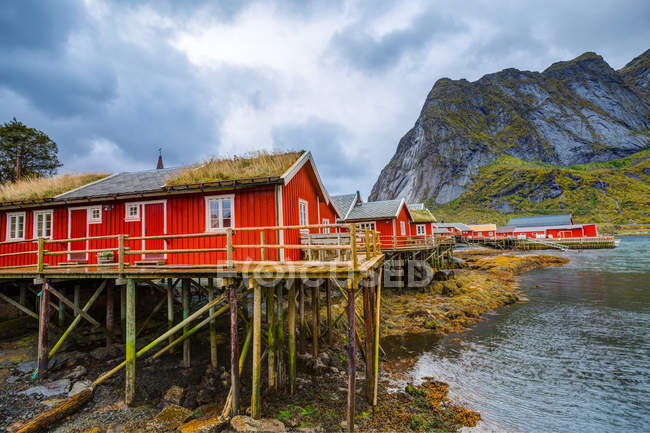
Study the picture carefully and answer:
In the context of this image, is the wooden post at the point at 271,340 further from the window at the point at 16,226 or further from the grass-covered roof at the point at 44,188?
the window at the point at 16,226

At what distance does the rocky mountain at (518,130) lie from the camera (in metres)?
152

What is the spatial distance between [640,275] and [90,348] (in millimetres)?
43579

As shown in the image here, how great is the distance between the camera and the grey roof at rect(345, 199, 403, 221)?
92.1 ft

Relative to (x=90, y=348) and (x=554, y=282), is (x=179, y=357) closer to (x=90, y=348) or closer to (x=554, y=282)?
(x=90, y=348)

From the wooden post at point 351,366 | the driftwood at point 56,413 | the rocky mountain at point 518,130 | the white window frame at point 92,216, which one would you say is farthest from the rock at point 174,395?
the rocky mountain at point 518,130

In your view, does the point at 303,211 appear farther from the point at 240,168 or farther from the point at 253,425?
the point at 253,425

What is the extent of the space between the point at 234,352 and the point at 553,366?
11573 millimetres

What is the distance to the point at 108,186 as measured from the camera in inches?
600

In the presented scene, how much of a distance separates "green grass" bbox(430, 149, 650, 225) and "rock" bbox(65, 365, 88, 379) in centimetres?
11886

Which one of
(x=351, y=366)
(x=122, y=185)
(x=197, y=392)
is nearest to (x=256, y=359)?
(x=351, y=366)

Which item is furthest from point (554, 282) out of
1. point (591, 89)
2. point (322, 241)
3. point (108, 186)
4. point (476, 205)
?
point (591, 89)

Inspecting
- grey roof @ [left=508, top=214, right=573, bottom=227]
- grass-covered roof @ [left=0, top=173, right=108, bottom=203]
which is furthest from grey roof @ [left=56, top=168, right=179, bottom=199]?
grey roof @ [left=508, top=214, right=573, bottom=227]

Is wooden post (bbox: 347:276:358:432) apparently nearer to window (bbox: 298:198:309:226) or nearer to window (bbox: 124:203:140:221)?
window (bbox: 298:198:309:226)

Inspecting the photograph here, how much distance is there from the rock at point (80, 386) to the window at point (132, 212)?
6.34 metres
